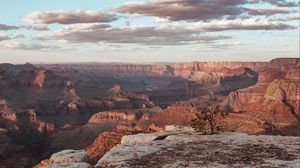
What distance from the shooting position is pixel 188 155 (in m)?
29.8

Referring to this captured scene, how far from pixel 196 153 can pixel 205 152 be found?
0.72 meters

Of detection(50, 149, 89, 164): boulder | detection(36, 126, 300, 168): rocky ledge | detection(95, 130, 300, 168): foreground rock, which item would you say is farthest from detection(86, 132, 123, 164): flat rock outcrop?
detection(50, 149, 89, 164): boulder

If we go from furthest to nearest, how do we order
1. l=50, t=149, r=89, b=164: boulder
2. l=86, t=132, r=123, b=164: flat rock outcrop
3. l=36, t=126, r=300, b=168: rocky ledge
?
1. l=86, t=132, r=123, b=164: flat rock outcrop
2. l=50, t=149, r=89, b=164: boulder
3. l=36, t=126, r=300, b=168: rocky ledge

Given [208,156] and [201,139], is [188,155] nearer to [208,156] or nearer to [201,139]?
[208,156]

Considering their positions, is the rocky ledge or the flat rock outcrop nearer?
the rocky ledge

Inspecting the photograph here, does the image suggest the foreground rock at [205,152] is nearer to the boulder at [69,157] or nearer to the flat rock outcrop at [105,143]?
the boulder at [69,157]

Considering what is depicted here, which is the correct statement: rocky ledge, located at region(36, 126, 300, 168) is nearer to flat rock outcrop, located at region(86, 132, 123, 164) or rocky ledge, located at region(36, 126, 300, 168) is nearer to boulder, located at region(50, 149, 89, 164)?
boulder, located at region(50, 149, 89, 164)

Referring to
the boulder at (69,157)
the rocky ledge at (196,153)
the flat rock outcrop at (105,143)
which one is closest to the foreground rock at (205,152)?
the rocky ledge at (196,153)

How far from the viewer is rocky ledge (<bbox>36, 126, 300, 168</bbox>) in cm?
2738

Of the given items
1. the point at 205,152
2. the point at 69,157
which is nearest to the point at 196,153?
the point at 205,152

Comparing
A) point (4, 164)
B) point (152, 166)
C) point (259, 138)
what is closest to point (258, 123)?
point (4, 164)

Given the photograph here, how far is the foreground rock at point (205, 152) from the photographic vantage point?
27.5m

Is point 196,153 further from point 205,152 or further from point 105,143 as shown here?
point 105,143

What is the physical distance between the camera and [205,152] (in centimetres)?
3070
